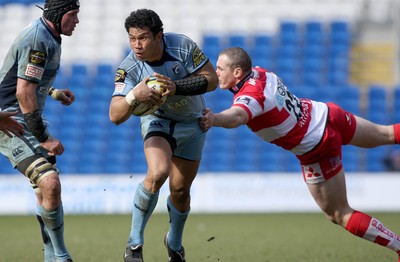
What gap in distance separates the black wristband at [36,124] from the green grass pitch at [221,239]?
83.2 inches

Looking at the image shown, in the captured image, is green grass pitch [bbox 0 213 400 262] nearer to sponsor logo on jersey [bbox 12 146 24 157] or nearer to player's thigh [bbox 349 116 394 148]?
player's thigh [bbox 349 116 394 148]

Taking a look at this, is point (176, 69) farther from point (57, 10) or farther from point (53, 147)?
point (53, 147)

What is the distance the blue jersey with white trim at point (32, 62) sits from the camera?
6926 millimetres

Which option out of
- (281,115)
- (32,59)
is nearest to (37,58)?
(32,59)

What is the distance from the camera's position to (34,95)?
6910 mm

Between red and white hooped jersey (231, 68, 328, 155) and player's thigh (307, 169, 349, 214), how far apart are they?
0.38m

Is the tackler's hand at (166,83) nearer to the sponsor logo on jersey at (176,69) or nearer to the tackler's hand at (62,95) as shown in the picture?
the sponsor logo on jersey at (176,69)

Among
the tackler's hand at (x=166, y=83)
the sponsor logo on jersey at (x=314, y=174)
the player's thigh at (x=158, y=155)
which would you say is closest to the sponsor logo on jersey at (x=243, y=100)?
the tackler's hand at (x=166, y=83)

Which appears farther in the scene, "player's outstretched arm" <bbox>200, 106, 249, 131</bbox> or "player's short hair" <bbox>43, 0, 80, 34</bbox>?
"player's short hair" <bbox>43, 0, 80, 34</bbox>

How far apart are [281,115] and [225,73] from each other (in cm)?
69

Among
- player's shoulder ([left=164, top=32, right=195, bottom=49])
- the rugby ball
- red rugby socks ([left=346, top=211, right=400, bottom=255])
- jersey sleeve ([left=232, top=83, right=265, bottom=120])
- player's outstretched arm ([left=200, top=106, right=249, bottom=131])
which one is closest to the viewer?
player's outstretched arm ([left=200, top=106, right=249, bottom=131])

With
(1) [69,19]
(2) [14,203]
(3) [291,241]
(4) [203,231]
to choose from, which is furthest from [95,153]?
(1) [69,19]

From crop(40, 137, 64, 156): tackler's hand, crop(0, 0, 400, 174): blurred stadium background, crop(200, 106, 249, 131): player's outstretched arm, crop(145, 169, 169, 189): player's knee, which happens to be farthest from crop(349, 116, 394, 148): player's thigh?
crop(0, 0, 400, 174): blurred stadium background

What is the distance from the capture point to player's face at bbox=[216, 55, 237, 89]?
7.25 m
